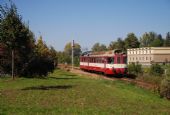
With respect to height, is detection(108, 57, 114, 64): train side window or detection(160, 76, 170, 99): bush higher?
detection(108, 57, 114, 64): train side window

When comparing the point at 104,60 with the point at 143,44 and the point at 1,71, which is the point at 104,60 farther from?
the point at 143,44

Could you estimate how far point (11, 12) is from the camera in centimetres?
2209

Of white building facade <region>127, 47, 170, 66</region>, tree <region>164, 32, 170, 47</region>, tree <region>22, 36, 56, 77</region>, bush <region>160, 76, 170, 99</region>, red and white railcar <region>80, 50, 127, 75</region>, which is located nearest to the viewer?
bush <region>160, 76, 170, 99</region>

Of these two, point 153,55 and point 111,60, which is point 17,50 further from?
point 153,55

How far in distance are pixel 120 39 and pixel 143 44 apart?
5979cm

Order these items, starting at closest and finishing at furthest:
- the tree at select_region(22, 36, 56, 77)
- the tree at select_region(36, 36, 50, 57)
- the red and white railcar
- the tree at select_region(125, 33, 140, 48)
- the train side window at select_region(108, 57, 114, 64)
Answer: the tree at select_region(22, 36, 56, 77)
the red and white railcar
the train side window at select_region(108, 57, 114, 64)
the tree at select_region(36, 36, 50, 57)
the tree at select_region(125, 33, 140, 48)

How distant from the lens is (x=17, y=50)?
26.2m

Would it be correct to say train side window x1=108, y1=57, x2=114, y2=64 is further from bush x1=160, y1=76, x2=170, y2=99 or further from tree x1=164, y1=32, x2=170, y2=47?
tree x1=164, y1=32, x2=170, y2=47

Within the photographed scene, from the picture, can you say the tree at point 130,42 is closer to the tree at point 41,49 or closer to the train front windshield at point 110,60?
the tree at point 41,49

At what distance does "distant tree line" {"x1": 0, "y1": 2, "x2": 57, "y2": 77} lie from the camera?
21.5 meters

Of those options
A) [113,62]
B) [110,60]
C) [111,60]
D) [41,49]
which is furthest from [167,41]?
[113,62]

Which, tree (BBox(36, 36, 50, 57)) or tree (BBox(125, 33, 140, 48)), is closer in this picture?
tree (BBox(36, 36, 50, 57))

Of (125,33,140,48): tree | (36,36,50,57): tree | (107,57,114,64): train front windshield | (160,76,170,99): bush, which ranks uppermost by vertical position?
(125,33,140,48): tree

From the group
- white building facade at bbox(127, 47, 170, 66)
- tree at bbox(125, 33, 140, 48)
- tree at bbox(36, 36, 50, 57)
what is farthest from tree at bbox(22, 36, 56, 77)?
tree at bbox(125, 33, 140, 48)
